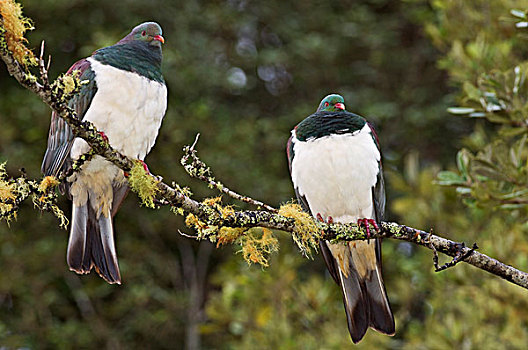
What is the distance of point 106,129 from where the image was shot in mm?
2803

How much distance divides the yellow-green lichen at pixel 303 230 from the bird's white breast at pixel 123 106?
81 centimetres

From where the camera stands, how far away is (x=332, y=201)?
3170 mm

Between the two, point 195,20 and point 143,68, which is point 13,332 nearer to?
point 195,20

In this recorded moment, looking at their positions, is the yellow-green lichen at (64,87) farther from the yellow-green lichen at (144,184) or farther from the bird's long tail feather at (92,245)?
the bird's long tail feather at (92,245)

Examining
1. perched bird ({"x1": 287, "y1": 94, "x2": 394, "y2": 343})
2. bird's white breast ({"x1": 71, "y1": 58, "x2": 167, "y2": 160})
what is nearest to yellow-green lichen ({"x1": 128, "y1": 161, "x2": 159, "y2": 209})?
bird's white breast ({"x1": 71, "y1": 58, "x2": 167, "y2": 160})

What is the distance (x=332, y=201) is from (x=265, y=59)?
4130 millimetres

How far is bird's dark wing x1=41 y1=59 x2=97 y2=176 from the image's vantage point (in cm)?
277

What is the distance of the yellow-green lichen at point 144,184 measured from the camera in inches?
85.4

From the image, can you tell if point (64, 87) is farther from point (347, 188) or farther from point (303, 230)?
point (347, 188)

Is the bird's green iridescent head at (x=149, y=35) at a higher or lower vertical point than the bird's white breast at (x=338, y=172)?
higher

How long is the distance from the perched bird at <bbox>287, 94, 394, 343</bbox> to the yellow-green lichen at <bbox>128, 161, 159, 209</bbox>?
936 millimetres

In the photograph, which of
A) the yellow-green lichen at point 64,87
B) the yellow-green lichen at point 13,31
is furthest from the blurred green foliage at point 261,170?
the yellow-green lichen at point 13,31

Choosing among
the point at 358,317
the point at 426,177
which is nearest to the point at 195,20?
the point at 426,177

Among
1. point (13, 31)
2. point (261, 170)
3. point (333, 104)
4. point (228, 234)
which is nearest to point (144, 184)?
point (228, 234)
